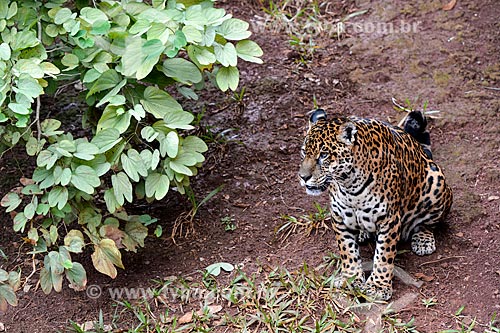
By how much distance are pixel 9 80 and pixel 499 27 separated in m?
6.06

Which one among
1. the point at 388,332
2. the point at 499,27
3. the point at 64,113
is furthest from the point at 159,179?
the point at 499,27

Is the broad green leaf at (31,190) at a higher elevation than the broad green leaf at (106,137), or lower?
lower

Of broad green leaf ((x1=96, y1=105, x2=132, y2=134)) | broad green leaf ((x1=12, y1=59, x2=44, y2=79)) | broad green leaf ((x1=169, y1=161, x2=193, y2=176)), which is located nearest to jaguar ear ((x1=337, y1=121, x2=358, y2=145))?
broad green leaf ((x1=169, y1=161, x2=193, y2=176))

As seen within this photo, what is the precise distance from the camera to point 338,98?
868 cm

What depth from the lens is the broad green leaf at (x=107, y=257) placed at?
614 cm

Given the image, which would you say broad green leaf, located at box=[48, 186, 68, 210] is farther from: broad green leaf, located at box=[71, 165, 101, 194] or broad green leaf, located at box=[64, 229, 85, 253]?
broad green leaf, located at box=[64, 229, 85, 253]

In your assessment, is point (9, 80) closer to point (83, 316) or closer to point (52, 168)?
point (52, 168)

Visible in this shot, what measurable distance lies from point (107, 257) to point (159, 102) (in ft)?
4.26

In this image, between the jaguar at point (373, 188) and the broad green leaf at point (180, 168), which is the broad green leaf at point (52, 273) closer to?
the broad green leaf at point (180, 168)

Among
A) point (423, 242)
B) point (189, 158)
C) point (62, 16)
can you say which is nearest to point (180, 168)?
point (189, 158)

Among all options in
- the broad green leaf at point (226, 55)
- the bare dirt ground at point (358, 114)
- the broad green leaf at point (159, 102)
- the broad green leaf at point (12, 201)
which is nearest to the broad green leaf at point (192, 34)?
the broad green leaf at point (226, 55)

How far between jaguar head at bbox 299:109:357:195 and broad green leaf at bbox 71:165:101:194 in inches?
62.0

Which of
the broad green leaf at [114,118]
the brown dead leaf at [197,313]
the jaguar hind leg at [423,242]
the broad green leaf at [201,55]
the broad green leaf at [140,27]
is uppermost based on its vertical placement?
the broad green leaf at [140,27]

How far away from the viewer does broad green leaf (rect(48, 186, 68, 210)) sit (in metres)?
5.96
